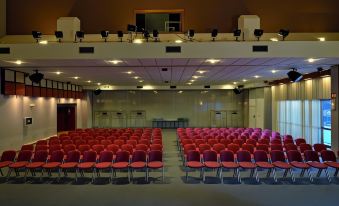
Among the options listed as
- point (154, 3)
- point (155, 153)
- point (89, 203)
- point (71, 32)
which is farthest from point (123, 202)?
point (154, 3)

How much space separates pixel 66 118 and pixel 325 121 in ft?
58.9

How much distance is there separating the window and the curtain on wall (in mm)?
250

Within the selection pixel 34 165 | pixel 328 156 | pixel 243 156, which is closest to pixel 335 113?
pixel 328 156

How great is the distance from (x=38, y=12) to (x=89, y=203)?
963cm

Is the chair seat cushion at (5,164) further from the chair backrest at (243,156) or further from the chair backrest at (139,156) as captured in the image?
the chair backrest at (243,156)

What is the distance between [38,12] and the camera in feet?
40.2

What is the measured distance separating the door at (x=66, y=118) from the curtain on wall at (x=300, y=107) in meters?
14.6

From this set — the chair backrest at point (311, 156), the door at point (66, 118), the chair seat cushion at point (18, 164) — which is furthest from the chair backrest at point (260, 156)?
the door at point (66, 118)

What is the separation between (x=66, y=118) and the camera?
72.6 feet

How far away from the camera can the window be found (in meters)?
12.3

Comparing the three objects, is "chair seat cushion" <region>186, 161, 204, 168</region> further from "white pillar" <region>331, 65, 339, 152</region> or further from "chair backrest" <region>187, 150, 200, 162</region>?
"white pillar" <region>331, 65, 339, 152</region>

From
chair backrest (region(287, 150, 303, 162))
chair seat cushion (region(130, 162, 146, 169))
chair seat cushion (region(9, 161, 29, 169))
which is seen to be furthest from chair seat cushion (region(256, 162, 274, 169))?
chair seat cushion (region(9, 161, 29, 169))

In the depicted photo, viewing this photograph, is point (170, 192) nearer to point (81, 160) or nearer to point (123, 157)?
point (123, 157)

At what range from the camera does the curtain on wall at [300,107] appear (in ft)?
42.1
